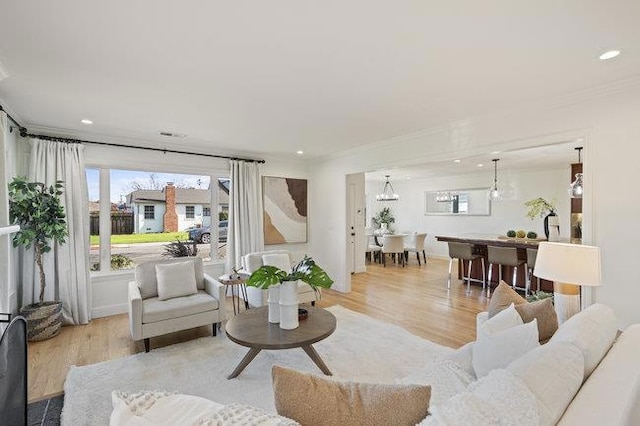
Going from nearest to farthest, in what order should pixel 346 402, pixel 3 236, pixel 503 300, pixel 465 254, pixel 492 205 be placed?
pixel 346 402 → pixel 503 300 → pixel 3 236 → pixel 465 254 → pixel 492 205

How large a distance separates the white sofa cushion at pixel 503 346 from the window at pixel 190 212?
4.62 metres

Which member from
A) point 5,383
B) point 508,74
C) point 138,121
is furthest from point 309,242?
point 5,383

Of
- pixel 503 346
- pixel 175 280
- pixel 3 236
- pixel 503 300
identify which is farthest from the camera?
pixel 175 280

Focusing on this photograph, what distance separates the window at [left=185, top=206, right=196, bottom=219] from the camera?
5.09m

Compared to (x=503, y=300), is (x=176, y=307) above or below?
below

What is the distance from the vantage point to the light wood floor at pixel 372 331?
2.91 meters

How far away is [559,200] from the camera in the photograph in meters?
7.20

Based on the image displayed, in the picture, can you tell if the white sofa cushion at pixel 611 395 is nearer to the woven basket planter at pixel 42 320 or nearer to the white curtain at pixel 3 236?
the white curtain at pixel 3 236

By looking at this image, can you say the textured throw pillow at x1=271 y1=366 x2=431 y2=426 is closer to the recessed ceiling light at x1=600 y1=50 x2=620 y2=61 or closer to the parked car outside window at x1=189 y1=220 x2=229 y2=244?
the recessed ceiling light at x1=600 y1=50 x2=620 y2=61

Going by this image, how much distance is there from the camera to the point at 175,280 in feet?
11.6

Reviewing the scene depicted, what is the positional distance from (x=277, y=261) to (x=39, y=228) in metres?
2.72

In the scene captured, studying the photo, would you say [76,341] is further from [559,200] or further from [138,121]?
[559,200]

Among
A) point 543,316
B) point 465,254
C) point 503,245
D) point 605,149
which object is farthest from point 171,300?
point 503,245

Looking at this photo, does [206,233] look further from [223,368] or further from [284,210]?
[223,368]
